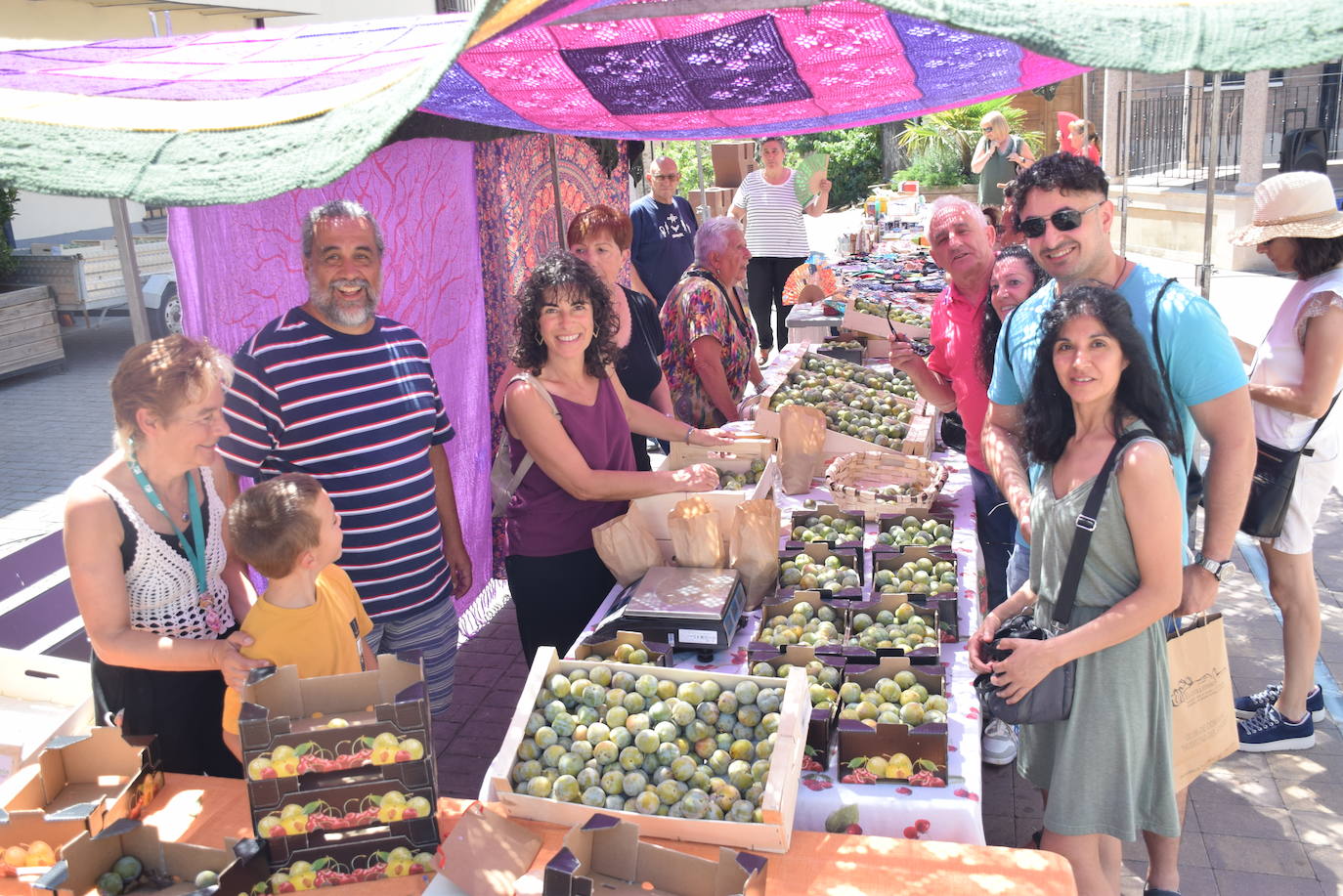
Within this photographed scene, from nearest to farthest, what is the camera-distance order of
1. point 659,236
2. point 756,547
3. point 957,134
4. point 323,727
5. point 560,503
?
point 323,727 → point 756,547 → point 560,503 → point 659,236 → point 957,134

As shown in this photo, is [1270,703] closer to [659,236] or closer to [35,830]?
[35,830]

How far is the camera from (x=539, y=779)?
1.95 metres

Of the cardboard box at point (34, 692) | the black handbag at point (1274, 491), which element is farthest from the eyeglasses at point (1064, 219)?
the cardboard box at point (34, 692)

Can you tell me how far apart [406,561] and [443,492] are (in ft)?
1.11

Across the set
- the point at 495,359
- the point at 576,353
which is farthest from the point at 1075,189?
the point at 495,359

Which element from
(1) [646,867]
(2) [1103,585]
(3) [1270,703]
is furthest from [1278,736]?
(1) [646,867]

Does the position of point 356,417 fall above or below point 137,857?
above

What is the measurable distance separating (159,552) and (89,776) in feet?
1.56

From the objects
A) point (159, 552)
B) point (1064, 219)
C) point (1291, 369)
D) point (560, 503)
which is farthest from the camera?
point (1291, 369)

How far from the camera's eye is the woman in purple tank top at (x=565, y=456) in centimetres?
289

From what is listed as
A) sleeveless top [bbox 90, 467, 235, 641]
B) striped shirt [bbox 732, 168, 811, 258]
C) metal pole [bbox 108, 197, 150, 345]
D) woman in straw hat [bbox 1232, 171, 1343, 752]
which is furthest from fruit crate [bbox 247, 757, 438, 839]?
striped shirt [bbox 732, 168, 811, 258]

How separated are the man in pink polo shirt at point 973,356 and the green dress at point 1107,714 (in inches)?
42.0

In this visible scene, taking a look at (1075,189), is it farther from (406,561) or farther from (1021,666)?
(406,561)

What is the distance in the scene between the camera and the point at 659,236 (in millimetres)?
6293
